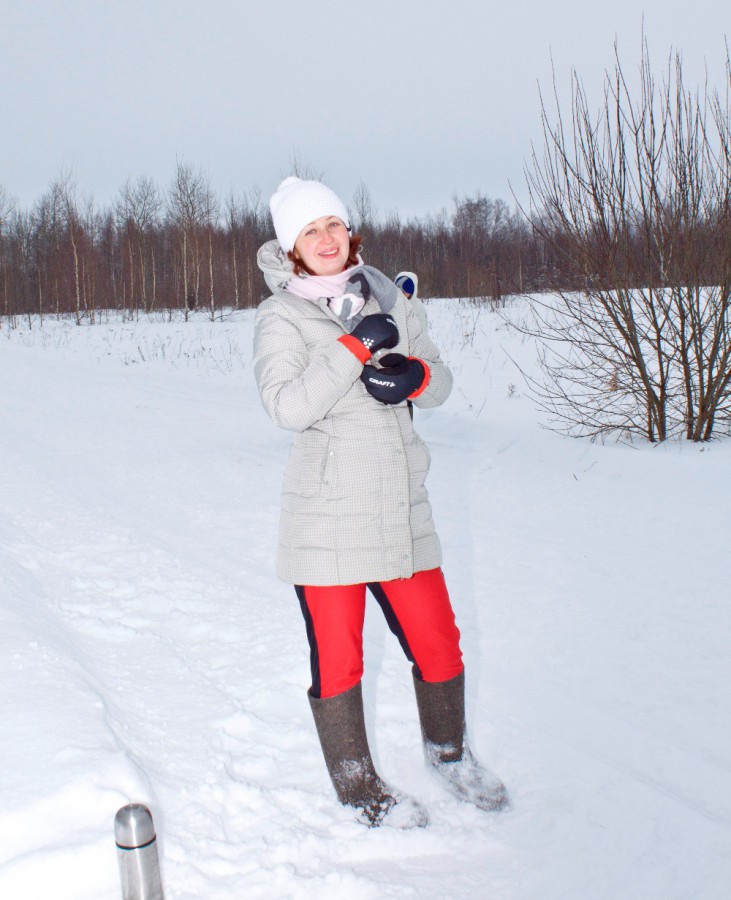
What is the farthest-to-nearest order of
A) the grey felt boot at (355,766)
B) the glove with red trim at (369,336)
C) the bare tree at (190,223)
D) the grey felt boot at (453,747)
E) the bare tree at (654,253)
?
the bare tree at (190,223), the bare tree at (654,253), the grey felt boot at (453,747), the grey felt boot at (355,766), the glove with red trim at (369,336)

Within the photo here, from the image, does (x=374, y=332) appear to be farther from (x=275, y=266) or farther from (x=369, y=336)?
(x=275, y=266)

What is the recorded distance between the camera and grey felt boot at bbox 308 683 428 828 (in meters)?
2.17

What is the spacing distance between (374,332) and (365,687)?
1584mm

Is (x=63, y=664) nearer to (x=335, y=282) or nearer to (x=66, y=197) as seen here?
(x=335, y=282)

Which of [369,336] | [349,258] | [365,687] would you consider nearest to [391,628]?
[369,336]

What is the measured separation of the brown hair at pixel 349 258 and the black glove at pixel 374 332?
0.30 m

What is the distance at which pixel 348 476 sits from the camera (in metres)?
2.14

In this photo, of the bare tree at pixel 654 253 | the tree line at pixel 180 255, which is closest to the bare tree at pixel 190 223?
the tree line at pixel 180 255

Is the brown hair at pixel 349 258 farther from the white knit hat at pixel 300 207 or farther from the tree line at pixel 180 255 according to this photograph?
the tree line at pixel 180 255

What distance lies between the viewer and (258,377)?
2.14 metres

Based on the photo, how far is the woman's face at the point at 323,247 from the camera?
2227 mm

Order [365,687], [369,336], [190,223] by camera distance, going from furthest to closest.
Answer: [190,223] < [365,687] < [369,336]

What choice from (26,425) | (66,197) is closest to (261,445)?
(26,425)

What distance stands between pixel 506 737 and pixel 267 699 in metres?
0.88
